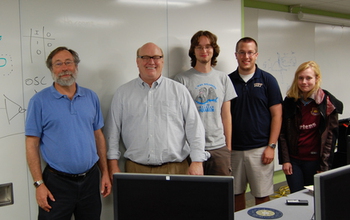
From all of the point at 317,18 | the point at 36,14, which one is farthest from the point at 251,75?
the point at 317,18

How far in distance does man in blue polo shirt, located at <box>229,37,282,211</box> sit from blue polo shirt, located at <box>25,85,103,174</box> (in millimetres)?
1338

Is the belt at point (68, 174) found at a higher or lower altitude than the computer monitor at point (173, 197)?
lower

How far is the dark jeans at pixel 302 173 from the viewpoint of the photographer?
8.67 ft

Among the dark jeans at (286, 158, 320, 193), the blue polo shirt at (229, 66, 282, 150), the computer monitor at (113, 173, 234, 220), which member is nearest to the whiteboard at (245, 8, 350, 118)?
the blue polo shirt at (229, 66, 282, 150)

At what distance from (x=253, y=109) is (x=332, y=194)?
5.09ft

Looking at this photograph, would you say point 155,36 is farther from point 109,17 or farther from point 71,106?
point 71,106

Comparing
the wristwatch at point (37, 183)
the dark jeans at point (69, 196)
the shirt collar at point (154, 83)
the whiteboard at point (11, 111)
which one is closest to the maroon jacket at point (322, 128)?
the shirt collar at point (154, 83)

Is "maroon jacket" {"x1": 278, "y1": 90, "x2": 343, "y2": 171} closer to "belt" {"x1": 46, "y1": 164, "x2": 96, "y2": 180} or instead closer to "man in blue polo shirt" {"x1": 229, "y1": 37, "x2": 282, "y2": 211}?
"man in blue polo shirt" {"x1": 229, "y1": 37, "x2": 282, "y2": 211}

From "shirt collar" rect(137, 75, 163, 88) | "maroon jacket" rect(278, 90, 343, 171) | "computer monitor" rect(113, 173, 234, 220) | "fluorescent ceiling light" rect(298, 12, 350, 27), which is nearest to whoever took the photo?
"computer monitor" rect(113, 173, 234, 220)

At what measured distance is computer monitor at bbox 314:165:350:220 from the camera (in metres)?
1.25

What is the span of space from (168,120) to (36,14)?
1172 mm

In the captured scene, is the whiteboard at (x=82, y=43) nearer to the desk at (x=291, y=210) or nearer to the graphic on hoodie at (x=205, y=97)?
the graphic on hoodie at (x=205, y=97)

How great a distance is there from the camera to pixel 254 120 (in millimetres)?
2789

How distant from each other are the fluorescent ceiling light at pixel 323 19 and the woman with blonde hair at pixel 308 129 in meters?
2.49
